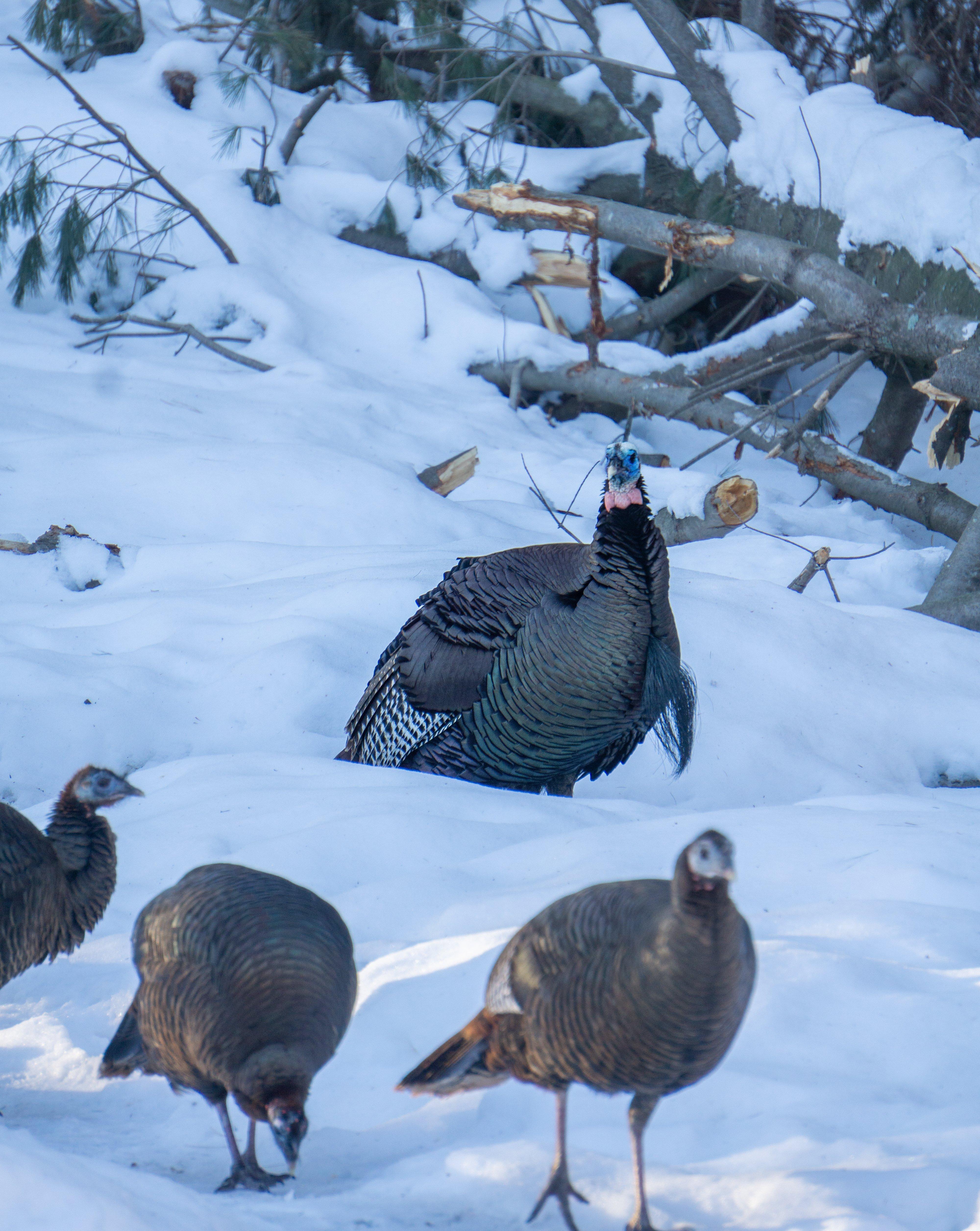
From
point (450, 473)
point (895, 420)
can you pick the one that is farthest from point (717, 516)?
point (895, 420)

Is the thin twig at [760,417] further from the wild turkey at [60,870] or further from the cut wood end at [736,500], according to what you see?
the wild turkey at [60,870]

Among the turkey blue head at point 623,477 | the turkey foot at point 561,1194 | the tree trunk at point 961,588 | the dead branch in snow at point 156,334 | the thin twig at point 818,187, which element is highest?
the thin twig at point 818,187

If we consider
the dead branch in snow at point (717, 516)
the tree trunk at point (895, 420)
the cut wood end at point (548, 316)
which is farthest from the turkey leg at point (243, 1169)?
the cut wood end at point (548, 316)

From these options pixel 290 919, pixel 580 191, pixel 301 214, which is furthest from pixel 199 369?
pixel 290 919

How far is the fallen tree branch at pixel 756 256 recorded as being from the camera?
4.85m

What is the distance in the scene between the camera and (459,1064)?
171 centimetres

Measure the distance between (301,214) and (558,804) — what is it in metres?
5.54

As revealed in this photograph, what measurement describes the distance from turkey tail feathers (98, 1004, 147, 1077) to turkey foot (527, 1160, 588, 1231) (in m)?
0.74

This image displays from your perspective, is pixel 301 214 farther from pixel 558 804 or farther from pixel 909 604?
pixel 558 804

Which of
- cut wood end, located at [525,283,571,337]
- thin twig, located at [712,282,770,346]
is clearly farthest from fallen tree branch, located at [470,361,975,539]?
thin twig, located at [712,282,770,346]

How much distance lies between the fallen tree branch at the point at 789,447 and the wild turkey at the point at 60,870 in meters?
3.78

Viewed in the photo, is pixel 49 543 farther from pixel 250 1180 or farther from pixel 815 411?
pixel 250 1180

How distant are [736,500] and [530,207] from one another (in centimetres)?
220

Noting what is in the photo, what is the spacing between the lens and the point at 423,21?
7.20m
